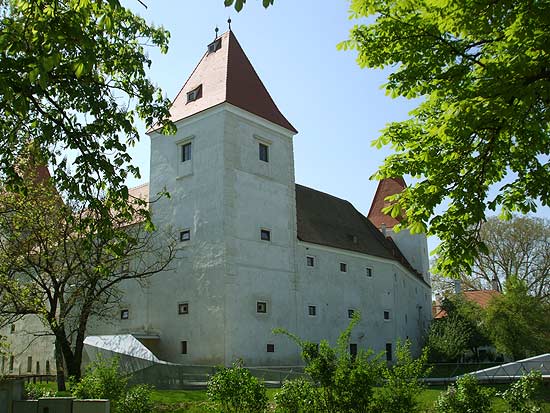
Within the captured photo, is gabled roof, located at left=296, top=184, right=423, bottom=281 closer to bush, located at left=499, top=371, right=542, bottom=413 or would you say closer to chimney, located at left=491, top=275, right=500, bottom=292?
chimney, located at left=491, top=275, right=500, bottom=292

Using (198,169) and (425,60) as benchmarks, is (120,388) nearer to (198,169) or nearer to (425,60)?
(425,60)

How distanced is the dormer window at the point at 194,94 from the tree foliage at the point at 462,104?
22.5 metres

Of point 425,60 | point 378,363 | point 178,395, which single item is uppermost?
point 425,60

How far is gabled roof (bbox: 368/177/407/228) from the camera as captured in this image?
159 ft

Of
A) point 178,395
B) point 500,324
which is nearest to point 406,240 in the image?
point 500,324

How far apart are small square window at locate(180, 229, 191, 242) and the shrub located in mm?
21563

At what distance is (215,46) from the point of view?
34.8 m

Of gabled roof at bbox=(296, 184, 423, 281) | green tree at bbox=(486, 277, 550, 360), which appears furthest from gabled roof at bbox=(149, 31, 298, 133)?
green tree at bbox=(486, 277, 550, 360)

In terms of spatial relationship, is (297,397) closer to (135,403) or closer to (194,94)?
(135,403)

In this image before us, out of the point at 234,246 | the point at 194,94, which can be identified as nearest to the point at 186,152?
the point at 194,94

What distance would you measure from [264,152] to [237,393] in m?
23.5

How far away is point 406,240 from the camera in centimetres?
4803

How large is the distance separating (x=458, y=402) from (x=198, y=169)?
2286cm

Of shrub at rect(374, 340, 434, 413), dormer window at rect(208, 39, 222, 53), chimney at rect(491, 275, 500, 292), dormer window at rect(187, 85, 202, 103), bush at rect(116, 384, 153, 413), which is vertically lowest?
bush at rect(116, 384, 153, 413)
